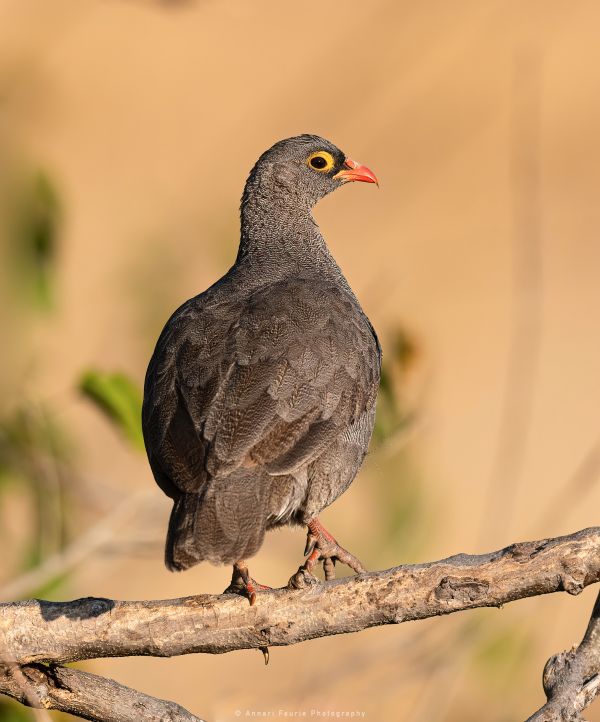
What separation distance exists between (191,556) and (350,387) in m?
1.43

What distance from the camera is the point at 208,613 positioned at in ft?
18.8

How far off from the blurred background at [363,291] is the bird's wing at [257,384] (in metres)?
0.89

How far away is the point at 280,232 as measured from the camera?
27.6 feet

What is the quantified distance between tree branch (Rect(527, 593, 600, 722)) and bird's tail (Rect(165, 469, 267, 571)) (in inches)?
58.3

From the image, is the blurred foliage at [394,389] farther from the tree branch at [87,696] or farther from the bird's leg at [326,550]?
the tree branch at [87,696]

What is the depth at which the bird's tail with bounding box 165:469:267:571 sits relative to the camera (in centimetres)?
570

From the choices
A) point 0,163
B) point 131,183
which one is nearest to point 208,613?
point 0,163

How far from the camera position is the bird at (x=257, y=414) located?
5.86 metres

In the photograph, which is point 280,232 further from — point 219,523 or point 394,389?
point 219,523

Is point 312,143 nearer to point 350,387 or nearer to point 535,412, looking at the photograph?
point 350,387

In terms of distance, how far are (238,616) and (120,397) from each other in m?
2.14

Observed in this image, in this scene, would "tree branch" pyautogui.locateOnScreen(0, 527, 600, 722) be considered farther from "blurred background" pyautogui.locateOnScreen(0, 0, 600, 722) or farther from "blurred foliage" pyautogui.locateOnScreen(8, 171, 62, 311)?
"blurred foliage" pyautogui.locateOnScreen(8, 171, 62, 311)

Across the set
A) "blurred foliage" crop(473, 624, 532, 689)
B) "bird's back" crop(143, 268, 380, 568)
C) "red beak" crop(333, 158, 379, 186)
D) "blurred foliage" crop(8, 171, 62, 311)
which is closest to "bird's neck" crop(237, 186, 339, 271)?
"red beak" crop(333, 158, 379, 186)

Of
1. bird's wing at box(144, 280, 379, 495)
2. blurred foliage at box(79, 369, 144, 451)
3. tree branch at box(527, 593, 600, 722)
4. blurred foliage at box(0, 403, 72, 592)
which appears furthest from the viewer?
blurred foliage at box(0, 403, 72, 592)
